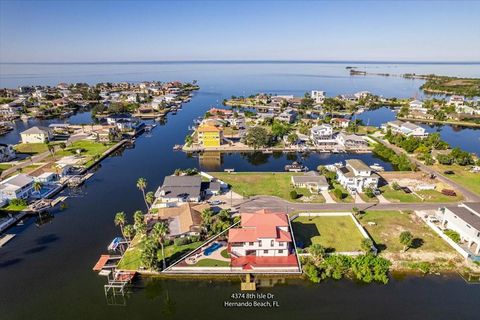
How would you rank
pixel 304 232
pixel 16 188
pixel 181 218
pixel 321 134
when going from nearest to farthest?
pixel 304 232, pixel 181 218, pixel 16 188, pixel 321 134

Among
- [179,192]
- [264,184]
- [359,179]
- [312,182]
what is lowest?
[264,184]

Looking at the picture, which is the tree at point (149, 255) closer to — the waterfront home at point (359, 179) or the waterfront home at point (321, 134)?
the waterfront home at point (359, 179)

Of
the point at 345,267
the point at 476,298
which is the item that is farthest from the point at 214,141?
the point at 476,298

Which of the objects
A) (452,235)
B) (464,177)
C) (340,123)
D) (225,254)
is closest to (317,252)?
(225,254)

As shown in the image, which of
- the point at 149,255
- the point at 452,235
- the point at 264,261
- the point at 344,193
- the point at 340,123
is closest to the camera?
the point at 149,255

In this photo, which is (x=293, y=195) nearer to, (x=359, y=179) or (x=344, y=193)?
(x=344, y=193)

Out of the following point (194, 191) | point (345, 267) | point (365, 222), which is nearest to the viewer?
point (345, 267)

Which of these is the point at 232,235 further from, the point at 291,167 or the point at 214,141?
the point at 214,141
